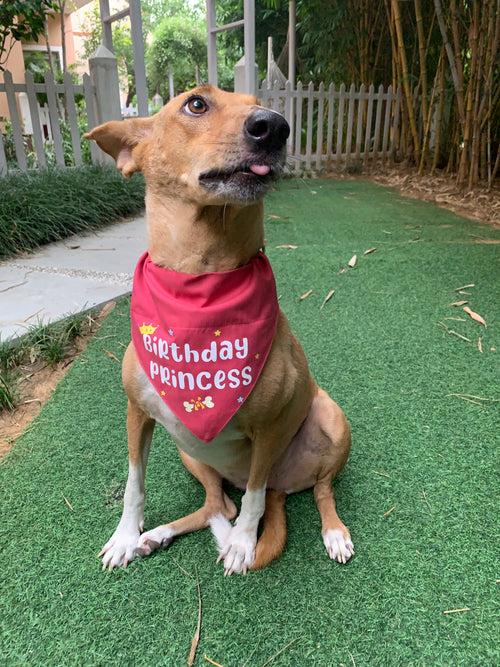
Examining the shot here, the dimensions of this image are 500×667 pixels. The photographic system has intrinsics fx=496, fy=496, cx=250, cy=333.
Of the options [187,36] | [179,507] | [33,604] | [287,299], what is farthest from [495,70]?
[187,36]

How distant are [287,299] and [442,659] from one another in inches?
104

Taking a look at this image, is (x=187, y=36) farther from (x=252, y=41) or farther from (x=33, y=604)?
(x=33, y=604)

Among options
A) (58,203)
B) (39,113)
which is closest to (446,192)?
(58,203)

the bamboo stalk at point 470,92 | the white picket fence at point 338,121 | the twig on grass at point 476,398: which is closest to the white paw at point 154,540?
the twig on grass at point 476,398

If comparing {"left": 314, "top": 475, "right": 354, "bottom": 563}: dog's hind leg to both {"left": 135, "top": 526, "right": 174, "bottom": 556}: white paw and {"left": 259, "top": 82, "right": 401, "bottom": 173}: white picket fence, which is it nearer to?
{"left": 135, "top": 526, "right": 174, "bottom": 556}: white paw

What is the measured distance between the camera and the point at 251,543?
5.56 feet

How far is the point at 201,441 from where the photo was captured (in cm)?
164

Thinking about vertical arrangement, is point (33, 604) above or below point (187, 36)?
A: below

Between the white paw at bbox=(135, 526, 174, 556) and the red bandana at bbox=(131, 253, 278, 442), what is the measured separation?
42 cm

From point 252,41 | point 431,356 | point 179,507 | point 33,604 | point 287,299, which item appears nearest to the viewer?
point 33,604

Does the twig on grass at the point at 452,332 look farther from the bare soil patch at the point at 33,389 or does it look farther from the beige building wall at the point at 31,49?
the beige building wall at the point at 31,49

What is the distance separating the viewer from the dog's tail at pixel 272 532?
166 centimetres

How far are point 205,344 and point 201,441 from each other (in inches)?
13.0

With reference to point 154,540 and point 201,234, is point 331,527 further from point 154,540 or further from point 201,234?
point 201,234
